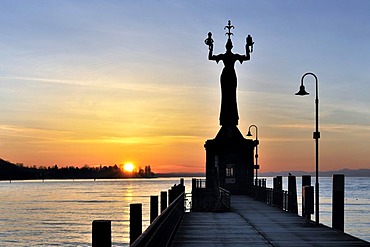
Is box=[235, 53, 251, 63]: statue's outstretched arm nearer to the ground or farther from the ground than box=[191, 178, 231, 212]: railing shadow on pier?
farther from the ground

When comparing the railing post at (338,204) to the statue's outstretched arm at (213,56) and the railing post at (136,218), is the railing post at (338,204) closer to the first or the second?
the railing post at (136,218)

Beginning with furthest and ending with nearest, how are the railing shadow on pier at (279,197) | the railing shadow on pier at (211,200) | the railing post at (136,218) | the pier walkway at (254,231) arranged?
the railing shadow on pier at (211,200) < the railing shadow on pier at (279,197) < the pier walkway at (254,231) < the railing post at (136,218)

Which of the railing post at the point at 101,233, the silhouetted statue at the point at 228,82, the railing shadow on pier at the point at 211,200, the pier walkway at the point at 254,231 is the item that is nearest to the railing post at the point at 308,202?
the pier walkway at the point at 254,231

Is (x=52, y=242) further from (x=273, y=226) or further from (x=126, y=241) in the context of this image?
(x=273, y=226)

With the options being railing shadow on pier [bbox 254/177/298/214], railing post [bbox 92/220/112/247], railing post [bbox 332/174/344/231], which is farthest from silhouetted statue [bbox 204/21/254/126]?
railing post [bbox 92/220/112/247]

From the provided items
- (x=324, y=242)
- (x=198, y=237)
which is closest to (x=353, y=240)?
(x=324, y=242)

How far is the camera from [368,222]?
263 feet

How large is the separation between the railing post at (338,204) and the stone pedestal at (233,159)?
23662mm

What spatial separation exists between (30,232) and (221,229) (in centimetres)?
5298

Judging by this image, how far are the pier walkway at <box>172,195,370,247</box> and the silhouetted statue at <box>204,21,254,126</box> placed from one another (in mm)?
19582

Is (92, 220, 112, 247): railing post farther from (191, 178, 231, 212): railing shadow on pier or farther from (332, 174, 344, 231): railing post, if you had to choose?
(191, 178, 231, 212): railing shadow on pier

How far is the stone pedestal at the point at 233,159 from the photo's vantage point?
Answer: 52.2 metres

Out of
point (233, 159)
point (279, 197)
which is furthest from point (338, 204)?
point (233, 159)

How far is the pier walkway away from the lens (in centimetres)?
2099
